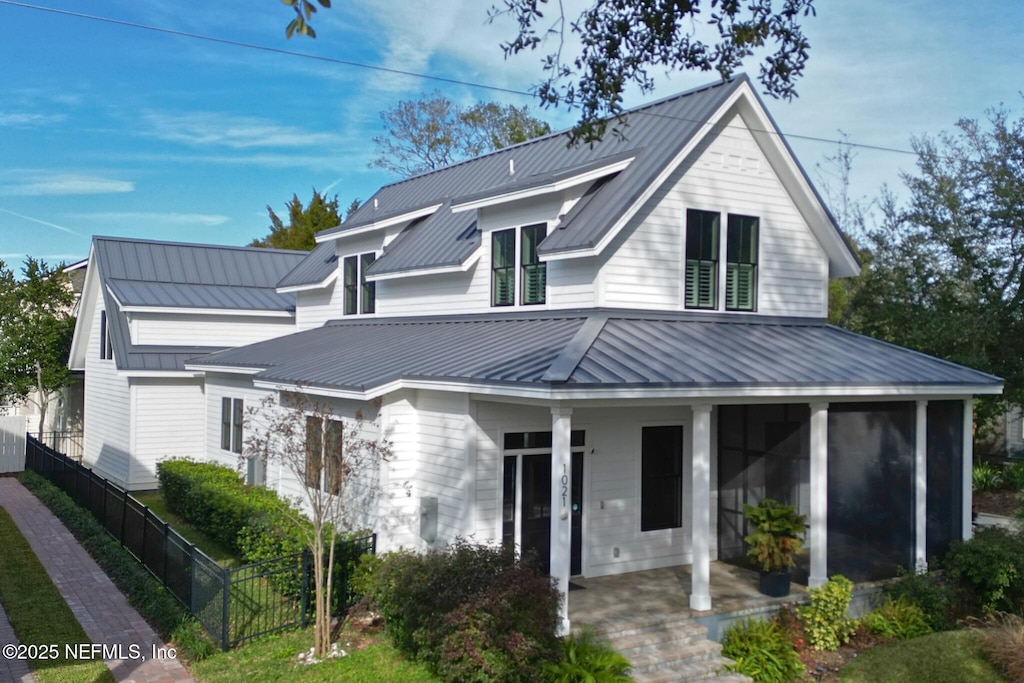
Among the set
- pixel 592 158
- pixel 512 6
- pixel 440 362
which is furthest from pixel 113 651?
pixel 592 158

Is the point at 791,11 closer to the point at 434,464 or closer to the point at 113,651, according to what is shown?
the point at 434,464

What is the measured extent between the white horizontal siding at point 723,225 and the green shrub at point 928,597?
5.20 meters

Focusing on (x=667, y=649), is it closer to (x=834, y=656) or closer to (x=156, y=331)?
(x=834, y=656)

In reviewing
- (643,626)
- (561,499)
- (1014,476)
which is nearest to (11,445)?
(561,499)

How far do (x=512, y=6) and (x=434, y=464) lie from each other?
6913mm

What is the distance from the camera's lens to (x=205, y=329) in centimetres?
2583

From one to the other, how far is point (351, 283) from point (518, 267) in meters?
7.66

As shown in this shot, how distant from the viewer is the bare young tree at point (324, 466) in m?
11.5

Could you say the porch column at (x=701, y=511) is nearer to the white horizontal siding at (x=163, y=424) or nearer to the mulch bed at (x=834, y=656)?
the mulch bed at (x=834, y=656)

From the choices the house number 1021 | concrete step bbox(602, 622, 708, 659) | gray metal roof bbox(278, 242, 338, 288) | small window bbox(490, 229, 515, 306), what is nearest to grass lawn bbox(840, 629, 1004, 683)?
concrete step bbox(602, 622, 708, 659)

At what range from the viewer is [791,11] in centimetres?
980

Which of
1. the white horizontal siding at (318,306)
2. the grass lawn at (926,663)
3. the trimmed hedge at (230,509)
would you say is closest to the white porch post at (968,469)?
the grass lawn at (926,663)

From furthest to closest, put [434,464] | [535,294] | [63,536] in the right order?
[63,536] → [535,294] → [434,464]

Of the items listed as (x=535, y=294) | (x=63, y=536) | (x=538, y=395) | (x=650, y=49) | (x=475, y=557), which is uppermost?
(x=650, y=49)
